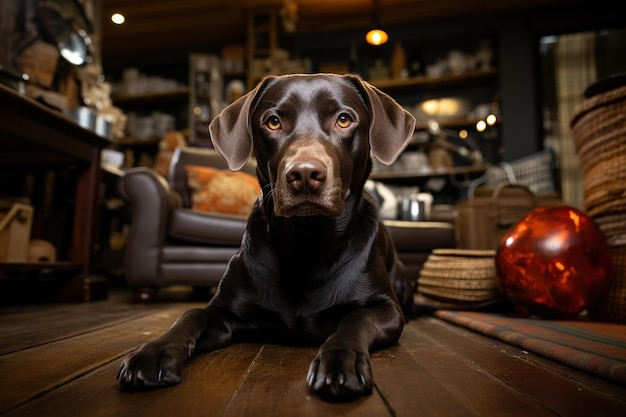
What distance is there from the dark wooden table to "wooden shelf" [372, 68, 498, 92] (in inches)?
161

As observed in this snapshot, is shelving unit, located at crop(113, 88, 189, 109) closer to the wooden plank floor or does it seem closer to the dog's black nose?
the wooden plank floor

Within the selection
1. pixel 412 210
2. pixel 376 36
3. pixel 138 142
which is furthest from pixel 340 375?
pixel 138 142

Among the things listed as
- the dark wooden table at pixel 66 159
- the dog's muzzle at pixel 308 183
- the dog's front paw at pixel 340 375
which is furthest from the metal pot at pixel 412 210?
the dog's front paw at pixel 340 375

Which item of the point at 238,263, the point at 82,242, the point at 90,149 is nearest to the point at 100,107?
the point at 90,149

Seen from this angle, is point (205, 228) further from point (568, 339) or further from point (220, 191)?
point (568, 339)

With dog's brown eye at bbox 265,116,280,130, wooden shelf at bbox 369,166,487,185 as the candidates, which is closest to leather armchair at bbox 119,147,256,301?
dog's brown eye at bbox 265,116,280,130

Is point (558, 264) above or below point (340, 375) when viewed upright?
above

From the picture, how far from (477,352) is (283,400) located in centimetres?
71

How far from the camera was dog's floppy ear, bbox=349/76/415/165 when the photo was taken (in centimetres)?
131

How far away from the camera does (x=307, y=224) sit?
4.17 feet

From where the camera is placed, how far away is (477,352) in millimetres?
1253

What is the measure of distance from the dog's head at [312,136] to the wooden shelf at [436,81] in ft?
15.8

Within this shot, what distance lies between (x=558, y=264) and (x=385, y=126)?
1.00m

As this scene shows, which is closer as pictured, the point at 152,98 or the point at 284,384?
the point at 284,384
